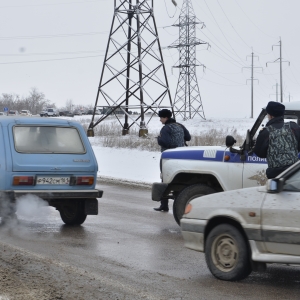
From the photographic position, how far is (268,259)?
22.5 ft

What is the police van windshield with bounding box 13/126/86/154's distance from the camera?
11180 millimetres

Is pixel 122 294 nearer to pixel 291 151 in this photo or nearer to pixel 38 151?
pixel 291 151

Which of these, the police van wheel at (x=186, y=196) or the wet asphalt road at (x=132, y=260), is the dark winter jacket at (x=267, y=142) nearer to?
the wet asphalt road at (x=132, y=260)

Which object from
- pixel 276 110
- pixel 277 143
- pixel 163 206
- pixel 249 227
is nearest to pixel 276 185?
pixel 249 227

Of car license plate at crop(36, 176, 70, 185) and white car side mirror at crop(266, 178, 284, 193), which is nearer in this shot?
white car side mirror at crop(266, 178, 284, 193)

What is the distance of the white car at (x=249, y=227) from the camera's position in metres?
6.73

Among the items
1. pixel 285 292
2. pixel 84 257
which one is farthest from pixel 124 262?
pixel 285 292

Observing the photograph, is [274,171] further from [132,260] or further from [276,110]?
[132,260]

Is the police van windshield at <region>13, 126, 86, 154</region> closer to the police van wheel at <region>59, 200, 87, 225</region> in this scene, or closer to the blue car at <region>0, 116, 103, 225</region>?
the blue car at <region>0, 116, 103, 225</region>

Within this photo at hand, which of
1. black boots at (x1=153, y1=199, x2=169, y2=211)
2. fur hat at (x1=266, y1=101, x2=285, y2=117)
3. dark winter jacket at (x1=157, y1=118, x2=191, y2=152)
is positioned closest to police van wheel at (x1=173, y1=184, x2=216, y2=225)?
dark winter jacket at (x1=157, y1=118, x2=191, y2=152)

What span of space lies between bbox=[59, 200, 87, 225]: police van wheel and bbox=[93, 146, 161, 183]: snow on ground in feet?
30.8

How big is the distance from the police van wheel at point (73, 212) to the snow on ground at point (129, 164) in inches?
369

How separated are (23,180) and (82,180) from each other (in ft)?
3.17

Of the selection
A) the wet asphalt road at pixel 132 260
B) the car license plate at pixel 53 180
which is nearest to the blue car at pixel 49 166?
the car license plate at pixel 53 180
